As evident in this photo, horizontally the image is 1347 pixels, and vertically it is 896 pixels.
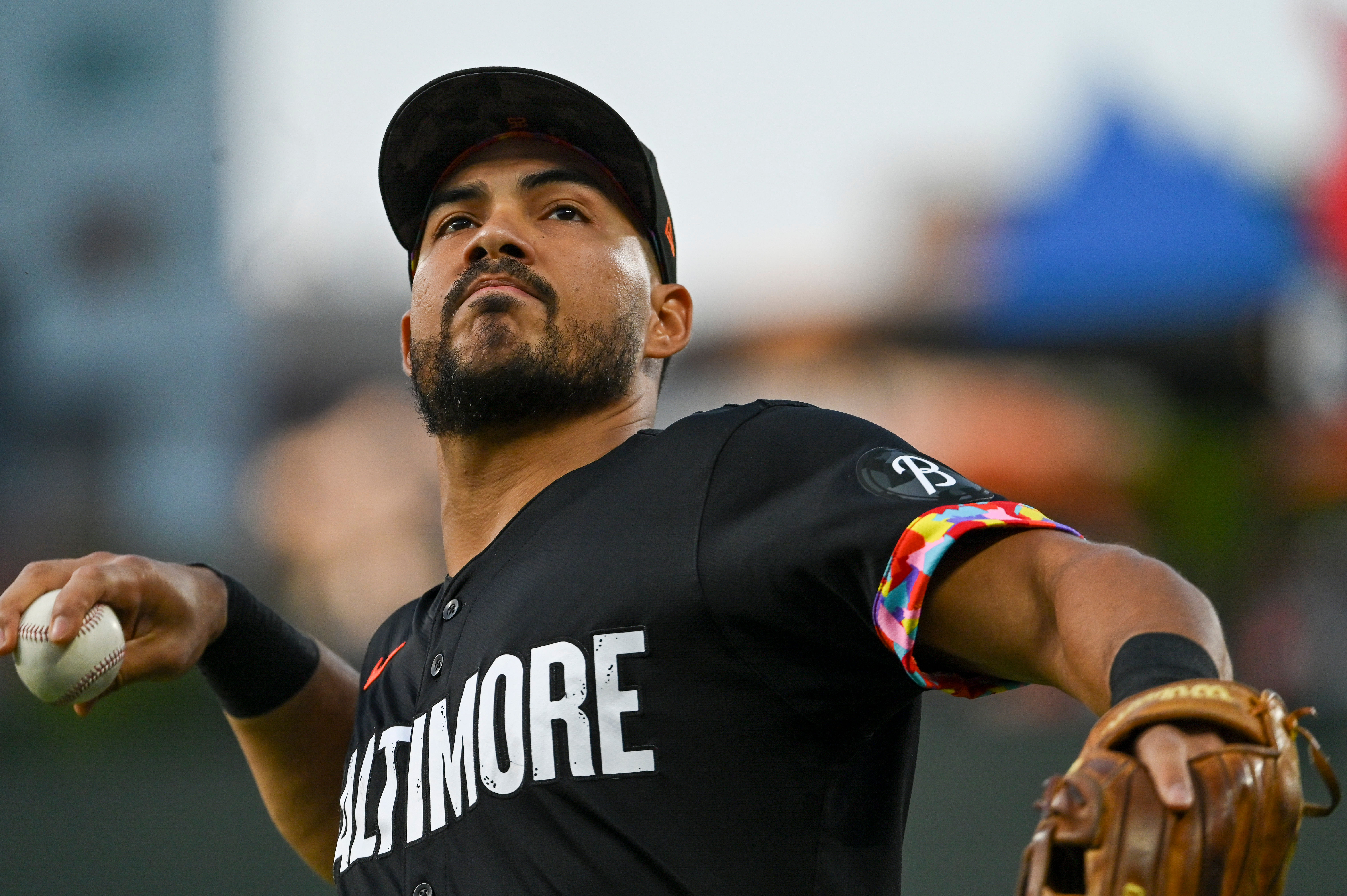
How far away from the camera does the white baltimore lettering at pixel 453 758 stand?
170 cm

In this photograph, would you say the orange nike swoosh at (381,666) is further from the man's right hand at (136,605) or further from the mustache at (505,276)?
the mustache at (505,276)

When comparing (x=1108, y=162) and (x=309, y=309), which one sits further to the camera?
(x=309, y=309)

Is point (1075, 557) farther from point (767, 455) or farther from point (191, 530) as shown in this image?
point (191, 530)

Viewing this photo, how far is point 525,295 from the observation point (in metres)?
2.09

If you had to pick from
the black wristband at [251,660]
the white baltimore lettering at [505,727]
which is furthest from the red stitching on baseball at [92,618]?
the white baltimore lettering at [505,727]

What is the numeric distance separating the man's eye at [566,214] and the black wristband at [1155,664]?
1.40 m

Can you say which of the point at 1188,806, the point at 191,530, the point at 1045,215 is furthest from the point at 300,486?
the point at 1188,806

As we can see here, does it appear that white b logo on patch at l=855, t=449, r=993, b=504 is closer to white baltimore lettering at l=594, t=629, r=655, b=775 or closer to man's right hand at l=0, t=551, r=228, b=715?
white baltimore lettering at l=594, t=629, r=655, b=775

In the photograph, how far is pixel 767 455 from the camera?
5.29ft

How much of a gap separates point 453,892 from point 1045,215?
12853 mm

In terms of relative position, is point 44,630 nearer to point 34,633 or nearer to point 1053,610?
point 34,633

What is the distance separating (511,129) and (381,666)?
97 centimetres

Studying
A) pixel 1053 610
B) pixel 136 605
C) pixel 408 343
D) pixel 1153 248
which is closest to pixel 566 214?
pixel 408 343

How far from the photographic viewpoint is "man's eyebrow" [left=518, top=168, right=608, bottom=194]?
2.27m
